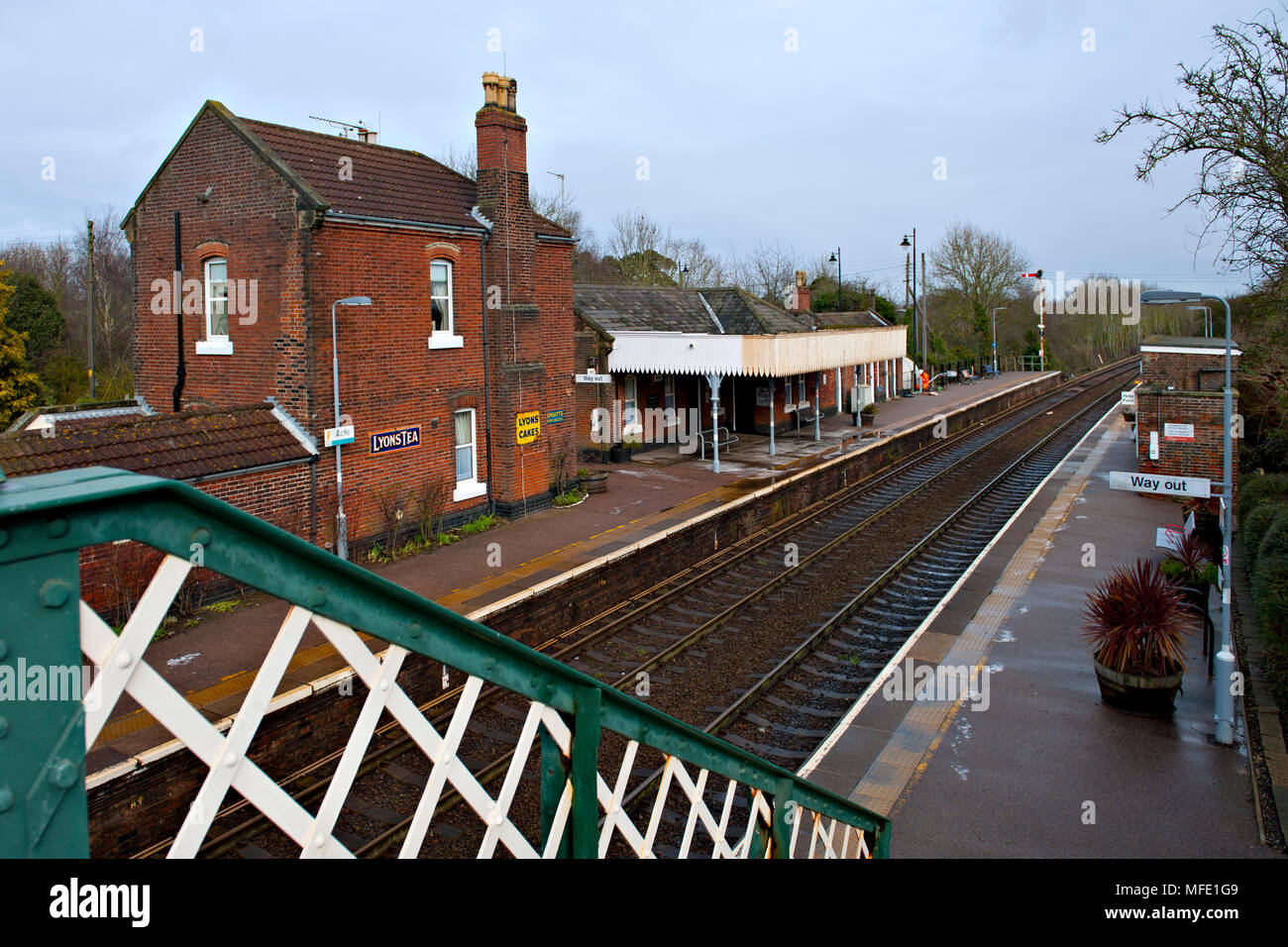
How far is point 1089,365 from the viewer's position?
87.8 meters

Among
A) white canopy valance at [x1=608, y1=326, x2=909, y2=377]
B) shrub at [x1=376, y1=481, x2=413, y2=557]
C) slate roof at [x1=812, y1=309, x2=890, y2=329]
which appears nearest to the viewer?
shrub at [x1=376, y1=481, x2=413, y2=557]

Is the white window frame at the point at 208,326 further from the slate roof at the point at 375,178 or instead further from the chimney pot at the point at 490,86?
the chimney pot at the point at 490,86

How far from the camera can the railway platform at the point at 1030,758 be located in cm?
827

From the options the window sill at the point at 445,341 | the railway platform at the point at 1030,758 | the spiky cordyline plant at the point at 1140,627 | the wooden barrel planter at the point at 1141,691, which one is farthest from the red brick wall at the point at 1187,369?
the window sill at the point at 445,341

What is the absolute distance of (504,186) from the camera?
21016 millimetres

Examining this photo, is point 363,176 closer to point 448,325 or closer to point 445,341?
point 448,325

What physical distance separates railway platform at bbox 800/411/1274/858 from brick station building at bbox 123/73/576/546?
1074 cm

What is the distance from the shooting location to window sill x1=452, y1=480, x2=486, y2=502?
20.1 metres

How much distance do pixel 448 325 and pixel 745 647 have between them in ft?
34.1

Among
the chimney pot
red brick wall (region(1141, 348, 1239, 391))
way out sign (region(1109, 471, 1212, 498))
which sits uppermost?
the chimney pot

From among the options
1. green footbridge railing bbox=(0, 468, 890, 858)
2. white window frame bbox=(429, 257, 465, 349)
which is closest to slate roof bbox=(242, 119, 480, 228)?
white window frame bbox=(429, 257, 465, 349)

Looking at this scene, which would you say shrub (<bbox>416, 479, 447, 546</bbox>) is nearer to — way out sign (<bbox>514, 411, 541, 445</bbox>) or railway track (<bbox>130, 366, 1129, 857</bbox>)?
way out sign (<bbox>514, 411, 541, 445</bbox>)

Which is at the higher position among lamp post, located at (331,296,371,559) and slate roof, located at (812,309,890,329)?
slate roof, located at (812,309,890,329)
